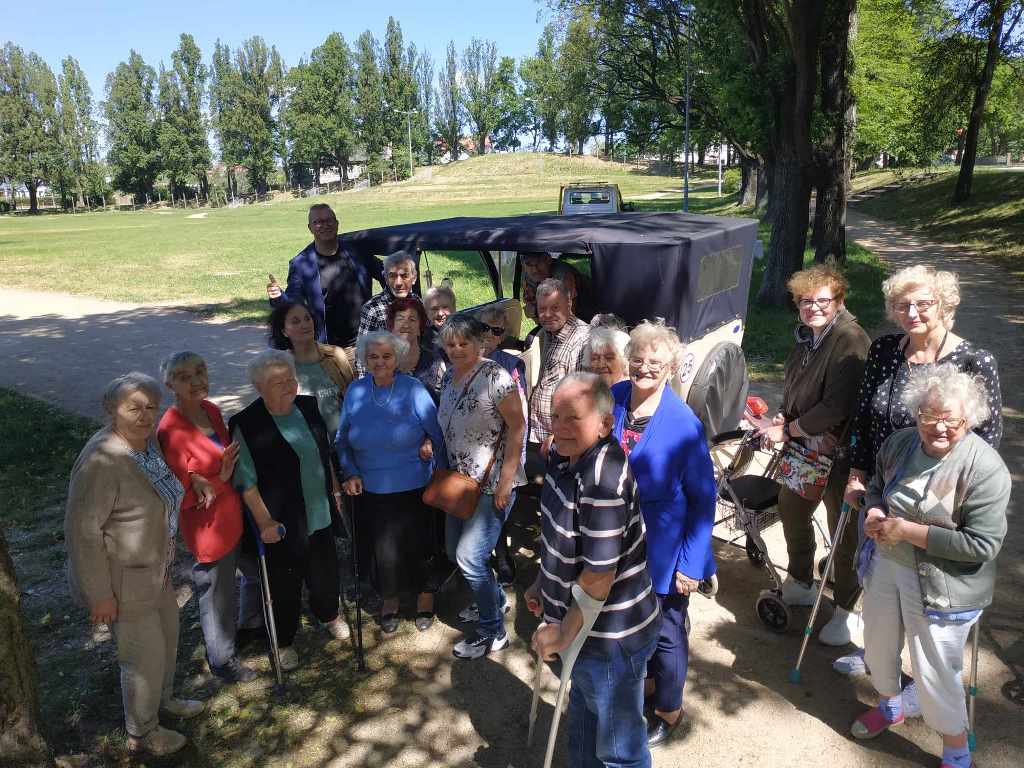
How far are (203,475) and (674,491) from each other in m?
2.24

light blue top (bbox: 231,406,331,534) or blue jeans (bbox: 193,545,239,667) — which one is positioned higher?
light blue top (bbox: 231,406,331,534)

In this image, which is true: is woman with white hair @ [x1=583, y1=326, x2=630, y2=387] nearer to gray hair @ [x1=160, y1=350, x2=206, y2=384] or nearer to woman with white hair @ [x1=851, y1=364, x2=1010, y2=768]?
woman with white hair @ [x1=851, y1=364, x2=1010, y2=768]

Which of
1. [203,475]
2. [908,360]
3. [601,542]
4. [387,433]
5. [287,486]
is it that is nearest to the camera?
[601,542]

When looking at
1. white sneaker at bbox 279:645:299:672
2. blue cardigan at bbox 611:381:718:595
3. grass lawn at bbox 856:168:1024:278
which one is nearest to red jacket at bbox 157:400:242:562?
white sneaker at bbox 279:645:299:672

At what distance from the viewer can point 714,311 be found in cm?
615

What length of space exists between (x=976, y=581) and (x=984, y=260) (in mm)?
19398

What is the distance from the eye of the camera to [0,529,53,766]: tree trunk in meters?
2.74

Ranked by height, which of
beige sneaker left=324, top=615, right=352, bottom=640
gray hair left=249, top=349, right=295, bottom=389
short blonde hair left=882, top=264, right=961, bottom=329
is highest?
short blonde hair left=882, top=264, right=961, bottom=329

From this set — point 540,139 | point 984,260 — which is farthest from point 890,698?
point 540,139

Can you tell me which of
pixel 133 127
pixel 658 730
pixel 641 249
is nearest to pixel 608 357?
pixel 641 249

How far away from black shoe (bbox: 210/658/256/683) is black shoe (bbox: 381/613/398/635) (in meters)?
0.77

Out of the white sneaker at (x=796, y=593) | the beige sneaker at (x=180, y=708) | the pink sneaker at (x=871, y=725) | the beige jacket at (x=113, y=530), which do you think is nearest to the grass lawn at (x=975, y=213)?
the white sneaker at (x=796, y=593)

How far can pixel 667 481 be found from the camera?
2.90 metres

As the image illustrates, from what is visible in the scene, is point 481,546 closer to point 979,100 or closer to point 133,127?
point 979,100
